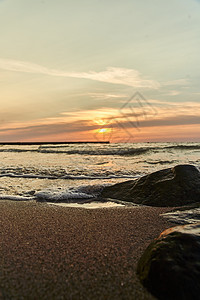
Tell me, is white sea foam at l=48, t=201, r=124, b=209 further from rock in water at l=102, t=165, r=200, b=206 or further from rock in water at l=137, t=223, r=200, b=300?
rock in water at l=137, t=223, r=200, b=300

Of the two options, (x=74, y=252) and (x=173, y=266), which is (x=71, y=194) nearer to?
(x=74, y=252)

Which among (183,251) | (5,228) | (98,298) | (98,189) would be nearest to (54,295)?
(98,298)

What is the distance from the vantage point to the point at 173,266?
1563 millimetres

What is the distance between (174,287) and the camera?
58.3 inches

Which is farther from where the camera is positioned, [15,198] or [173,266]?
[15,198]

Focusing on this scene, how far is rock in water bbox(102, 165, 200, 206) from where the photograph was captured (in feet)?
12.7

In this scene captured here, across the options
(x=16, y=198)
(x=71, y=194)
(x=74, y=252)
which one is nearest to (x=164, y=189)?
(x=71, y=194)

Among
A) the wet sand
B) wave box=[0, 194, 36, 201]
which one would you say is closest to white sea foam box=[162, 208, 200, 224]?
the wet sand

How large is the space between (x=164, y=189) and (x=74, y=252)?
2385mm

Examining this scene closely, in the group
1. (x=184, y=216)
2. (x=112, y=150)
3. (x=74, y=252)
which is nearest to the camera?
(x=74, y=252)

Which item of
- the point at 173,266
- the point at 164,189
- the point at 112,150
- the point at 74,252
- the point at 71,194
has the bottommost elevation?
the point at 112,150

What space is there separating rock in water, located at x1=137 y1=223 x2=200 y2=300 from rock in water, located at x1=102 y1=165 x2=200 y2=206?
208cm

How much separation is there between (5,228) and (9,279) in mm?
1055

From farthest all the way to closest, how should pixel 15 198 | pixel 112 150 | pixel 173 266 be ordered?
pixel 112 150 < pixel 15 198 < pixel 173 266
